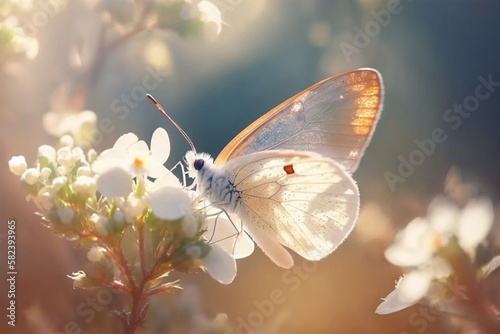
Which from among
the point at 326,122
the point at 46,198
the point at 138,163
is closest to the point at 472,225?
the point at 326,122

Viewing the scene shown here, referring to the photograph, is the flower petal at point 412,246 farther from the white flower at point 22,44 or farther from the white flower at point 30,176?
the white flower at point 22,44

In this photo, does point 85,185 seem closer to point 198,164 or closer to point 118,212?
point 118,212

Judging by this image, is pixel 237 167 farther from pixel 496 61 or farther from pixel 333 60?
pixel 496 61

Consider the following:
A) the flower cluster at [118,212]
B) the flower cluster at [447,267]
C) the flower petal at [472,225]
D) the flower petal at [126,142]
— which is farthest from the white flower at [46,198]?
the flower petal at [472,225]

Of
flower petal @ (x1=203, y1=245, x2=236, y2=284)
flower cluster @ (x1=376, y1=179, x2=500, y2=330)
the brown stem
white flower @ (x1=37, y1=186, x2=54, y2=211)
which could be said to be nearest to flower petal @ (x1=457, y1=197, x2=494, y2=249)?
flower cluster @ (x1=376, y1=179, x2=500, y2=330)

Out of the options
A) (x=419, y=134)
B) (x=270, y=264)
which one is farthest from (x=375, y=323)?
(x=419, y=134)

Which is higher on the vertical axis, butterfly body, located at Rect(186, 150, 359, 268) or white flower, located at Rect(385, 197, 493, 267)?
butterfly body, located at Rect(186, 150, 359, 268)

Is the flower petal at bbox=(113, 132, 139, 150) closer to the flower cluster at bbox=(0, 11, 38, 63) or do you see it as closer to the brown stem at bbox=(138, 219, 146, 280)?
the brown stem at bbox=(138, 219, 146, 280)
